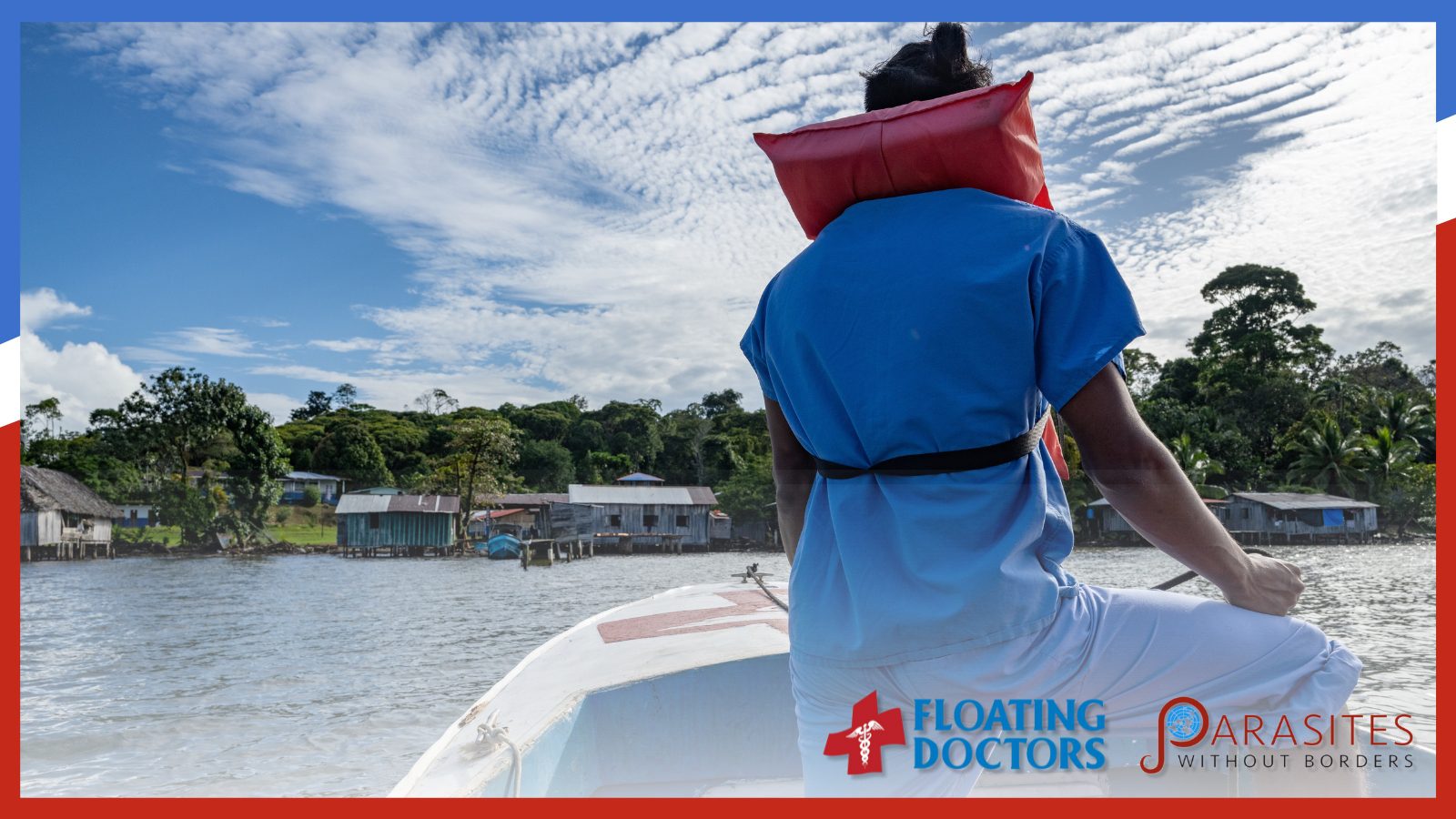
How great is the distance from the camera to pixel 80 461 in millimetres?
3768

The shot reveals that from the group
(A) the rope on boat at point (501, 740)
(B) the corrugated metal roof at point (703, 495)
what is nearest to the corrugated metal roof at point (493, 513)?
(B) the corrugated metal roof at point (703, 495)

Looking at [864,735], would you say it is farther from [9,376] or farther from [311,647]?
[311,647]

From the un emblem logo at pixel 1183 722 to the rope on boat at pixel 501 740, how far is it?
893 mm

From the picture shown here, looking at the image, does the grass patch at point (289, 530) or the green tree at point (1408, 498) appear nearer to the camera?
the green tree at point (1408, 498)

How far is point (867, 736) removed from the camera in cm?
75

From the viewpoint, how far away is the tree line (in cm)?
267

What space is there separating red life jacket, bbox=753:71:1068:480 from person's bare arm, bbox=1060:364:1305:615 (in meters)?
0.09

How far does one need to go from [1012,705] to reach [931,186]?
0.48 m

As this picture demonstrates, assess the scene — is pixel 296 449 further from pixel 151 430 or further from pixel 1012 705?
pixel 1012 705

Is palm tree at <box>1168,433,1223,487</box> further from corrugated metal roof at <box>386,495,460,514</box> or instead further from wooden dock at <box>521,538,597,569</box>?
corrugated metal roof at <box>386,495,460,514</box>

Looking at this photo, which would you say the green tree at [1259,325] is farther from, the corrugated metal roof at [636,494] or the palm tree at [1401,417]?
the corrugated metal roof at [636,494]

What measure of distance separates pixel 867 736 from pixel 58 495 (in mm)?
4510

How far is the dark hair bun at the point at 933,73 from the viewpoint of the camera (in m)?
0.81

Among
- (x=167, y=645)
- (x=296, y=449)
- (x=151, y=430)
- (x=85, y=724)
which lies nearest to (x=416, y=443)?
(x=296, y=449)
